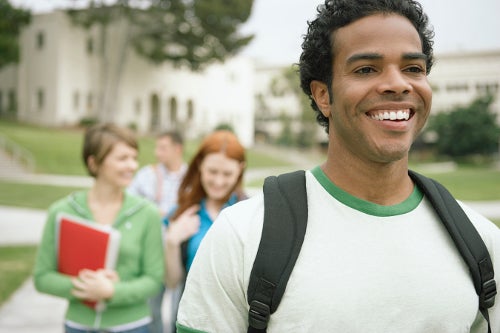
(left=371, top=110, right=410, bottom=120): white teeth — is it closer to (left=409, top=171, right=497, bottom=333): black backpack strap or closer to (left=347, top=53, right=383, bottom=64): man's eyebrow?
(left=347, top=53, right=383, bottom=64): man's eyebrow

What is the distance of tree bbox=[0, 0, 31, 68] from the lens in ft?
98.4

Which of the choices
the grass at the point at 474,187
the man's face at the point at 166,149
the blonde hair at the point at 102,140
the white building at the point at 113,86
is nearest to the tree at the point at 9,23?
the white building at the point at 113,86

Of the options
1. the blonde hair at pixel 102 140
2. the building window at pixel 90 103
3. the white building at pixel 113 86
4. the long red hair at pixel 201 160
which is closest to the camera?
the blonde hair at pixel 102 140

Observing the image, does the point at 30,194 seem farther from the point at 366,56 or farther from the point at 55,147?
the point at 366,56

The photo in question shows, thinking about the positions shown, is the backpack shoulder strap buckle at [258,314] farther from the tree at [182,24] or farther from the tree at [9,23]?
the tree at [182,24]

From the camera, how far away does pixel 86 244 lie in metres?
3.26

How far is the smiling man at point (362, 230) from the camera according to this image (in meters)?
1.59

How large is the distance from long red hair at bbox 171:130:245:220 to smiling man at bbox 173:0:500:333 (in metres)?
2.00

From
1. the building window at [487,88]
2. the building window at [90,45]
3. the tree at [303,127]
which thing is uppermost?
the building window at [90,45]

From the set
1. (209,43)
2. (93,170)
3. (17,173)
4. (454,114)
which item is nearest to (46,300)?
(93,170)

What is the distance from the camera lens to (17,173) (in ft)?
80.4

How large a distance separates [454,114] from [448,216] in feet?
185

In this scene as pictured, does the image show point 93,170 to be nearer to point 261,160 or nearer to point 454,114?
point 261,160

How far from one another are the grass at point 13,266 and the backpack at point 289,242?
5.93 meters
